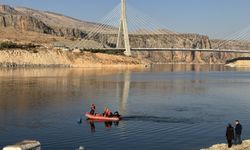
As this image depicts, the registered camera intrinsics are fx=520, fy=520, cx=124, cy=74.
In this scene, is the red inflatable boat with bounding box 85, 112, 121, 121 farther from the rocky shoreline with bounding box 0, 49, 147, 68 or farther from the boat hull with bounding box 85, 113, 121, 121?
the rocky shoreline with bounding box 0, 49, 147, 68

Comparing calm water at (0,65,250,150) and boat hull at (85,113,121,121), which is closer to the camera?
calm water at (0,65,250,150)

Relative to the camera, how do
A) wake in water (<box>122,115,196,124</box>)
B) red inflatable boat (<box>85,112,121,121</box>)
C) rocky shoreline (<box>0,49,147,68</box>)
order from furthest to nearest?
rocky shoreline (<box>0,49,147,68</box>) → wake in water (<box>122,115,196,124</box>) → red inflatable boat (<box>85,112,121,121</box>)

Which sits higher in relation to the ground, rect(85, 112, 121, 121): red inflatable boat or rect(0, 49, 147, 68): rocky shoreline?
rect(0, 49, 147, 68): rocky shoreline

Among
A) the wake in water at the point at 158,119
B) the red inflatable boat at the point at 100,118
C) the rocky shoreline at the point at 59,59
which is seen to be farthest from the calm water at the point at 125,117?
the rocky shoreline at the point at 59,59

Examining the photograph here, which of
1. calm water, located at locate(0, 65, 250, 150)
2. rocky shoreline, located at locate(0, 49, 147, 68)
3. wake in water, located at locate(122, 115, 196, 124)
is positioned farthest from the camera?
rocky shoreline, located at locate(0, 49, 147, 68)

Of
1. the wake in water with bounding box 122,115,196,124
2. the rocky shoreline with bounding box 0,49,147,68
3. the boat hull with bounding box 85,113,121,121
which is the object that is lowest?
the wake in water with bounding box 122,115,196,124

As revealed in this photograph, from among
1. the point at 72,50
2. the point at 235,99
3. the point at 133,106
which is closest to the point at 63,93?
the point at 133,106

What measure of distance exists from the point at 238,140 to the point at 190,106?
23679 mm

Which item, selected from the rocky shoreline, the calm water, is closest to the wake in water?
the calm water

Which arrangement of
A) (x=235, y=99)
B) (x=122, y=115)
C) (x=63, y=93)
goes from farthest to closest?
1. (x=63, y=93)
2. (x=235, y=99)
3. (x=122, y=115)

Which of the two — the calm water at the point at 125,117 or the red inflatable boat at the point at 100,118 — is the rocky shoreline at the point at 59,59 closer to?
the calm water at the point at 125,117

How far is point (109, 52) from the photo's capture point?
581 feet

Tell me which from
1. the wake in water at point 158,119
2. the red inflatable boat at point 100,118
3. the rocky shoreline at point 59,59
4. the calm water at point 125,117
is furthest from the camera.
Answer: the rocky shoreline at point 59,59

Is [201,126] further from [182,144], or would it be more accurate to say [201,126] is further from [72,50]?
[72,50]
